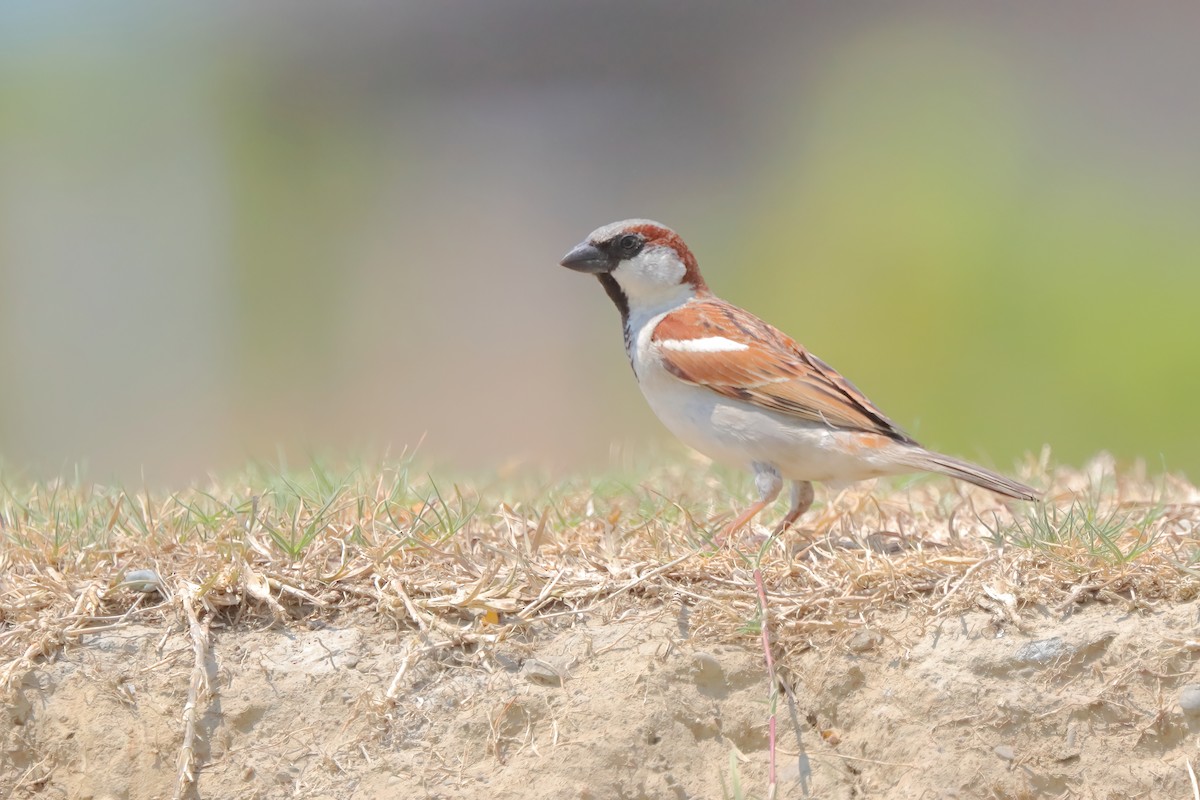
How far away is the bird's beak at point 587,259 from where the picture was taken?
436 cm

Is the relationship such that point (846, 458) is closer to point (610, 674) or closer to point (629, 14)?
point (610, 674)

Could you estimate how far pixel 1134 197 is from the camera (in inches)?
458

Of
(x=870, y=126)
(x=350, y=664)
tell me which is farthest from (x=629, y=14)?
(x=350, y=664)

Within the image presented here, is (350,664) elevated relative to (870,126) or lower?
lower

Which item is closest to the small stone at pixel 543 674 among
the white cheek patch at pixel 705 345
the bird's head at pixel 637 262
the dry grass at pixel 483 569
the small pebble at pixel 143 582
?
the dry grass at pixel 483 569

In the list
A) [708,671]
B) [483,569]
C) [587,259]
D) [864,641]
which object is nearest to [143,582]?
[483,569]

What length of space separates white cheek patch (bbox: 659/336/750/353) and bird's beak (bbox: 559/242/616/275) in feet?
1.56

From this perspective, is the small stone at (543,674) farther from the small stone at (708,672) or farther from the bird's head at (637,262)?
the bird's head at (637,262)

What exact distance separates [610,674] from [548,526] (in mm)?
784

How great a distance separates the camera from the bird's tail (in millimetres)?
3527

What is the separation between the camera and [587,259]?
4367 mm

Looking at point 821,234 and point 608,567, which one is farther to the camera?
point 821,234

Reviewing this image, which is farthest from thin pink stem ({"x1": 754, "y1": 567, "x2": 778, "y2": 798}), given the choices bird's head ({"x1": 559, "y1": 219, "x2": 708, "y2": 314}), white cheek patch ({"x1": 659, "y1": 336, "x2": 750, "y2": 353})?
bird's head ({"x1": 559, "y1": 219, "x2": 708, "y2": 314})

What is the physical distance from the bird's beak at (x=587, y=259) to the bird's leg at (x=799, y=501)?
1.02 meters
